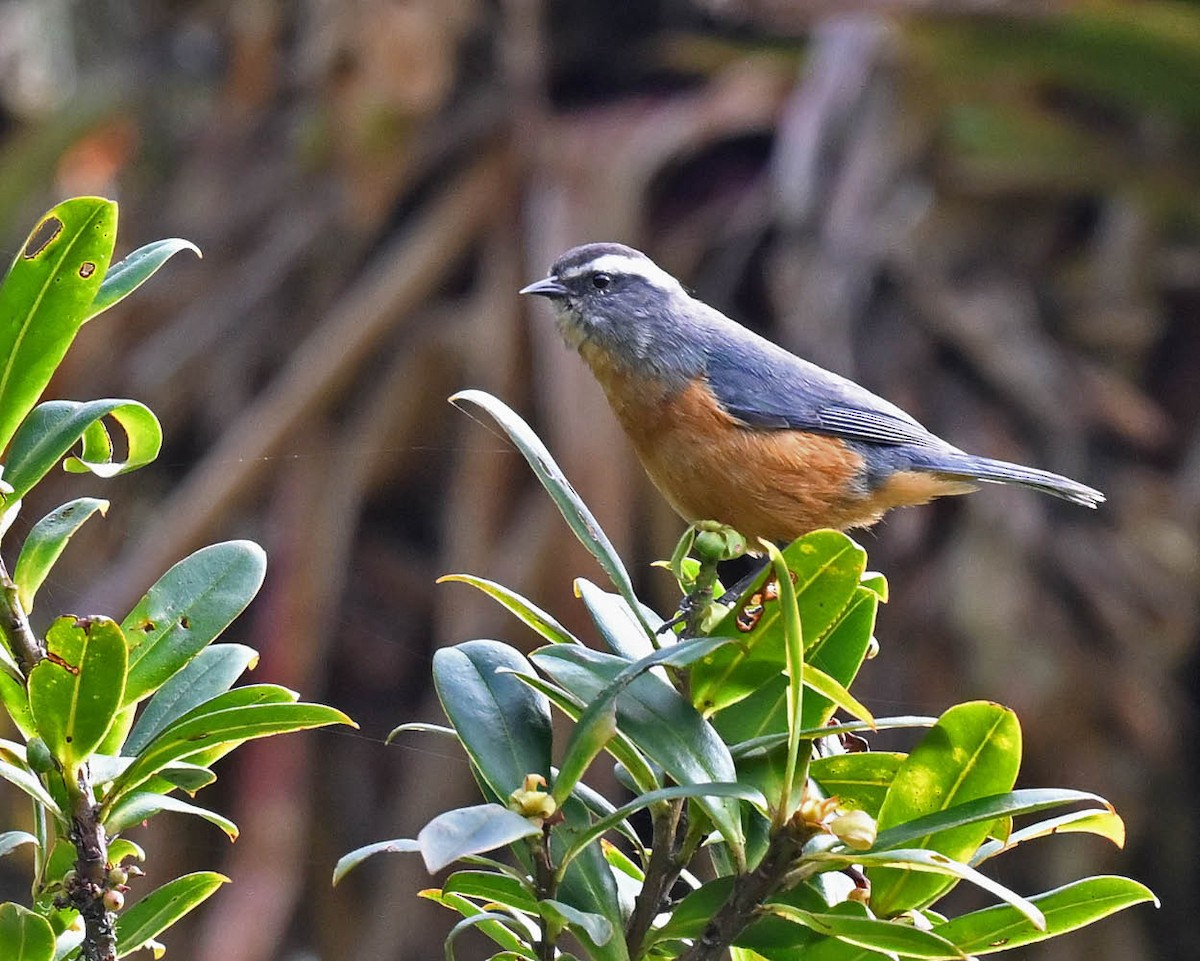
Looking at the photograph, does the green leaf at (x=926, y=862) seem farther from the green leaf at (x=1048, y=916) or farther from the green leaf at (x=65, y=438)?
the green leaf at (x=65, y=438)

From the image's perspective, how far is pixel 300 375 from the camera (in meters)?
5.90

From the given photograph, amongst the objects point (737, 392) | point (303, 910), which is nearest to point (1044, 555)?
point (737, 392)

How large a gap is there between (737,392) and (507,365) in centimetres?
294

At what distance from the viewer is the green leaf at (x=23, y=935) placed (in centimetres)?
122

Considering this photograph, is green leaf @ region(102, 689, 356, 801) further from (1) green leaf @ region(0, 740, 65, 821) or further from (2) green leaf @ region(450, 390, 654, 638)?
(2) green leaf @ region(450, 390, 654, 638)

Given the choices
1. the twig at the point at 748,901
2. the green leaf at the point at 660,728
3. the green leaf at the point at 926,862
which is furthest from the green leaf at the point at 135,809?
the green leaf at the point at 926,862

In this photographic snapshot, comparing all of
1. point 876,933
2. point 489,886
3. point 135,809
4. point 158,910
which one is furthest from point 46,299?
point 876,933

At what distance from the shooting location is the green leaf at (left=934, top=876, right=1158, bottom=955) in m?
1.34

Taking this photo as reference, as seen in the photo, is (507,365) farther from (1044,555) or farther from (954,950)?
(954,950)

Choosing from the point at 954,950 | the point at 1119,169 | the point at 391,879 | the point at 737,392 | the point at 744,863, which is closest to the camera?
the point at 954,950

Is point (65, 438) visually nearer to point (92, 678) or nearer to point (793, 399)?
point (92, 678)

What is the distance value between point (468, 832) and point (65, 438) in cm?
52

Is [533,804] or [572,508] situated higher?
[572,508]

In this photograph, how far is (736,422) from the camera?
2.77 m
